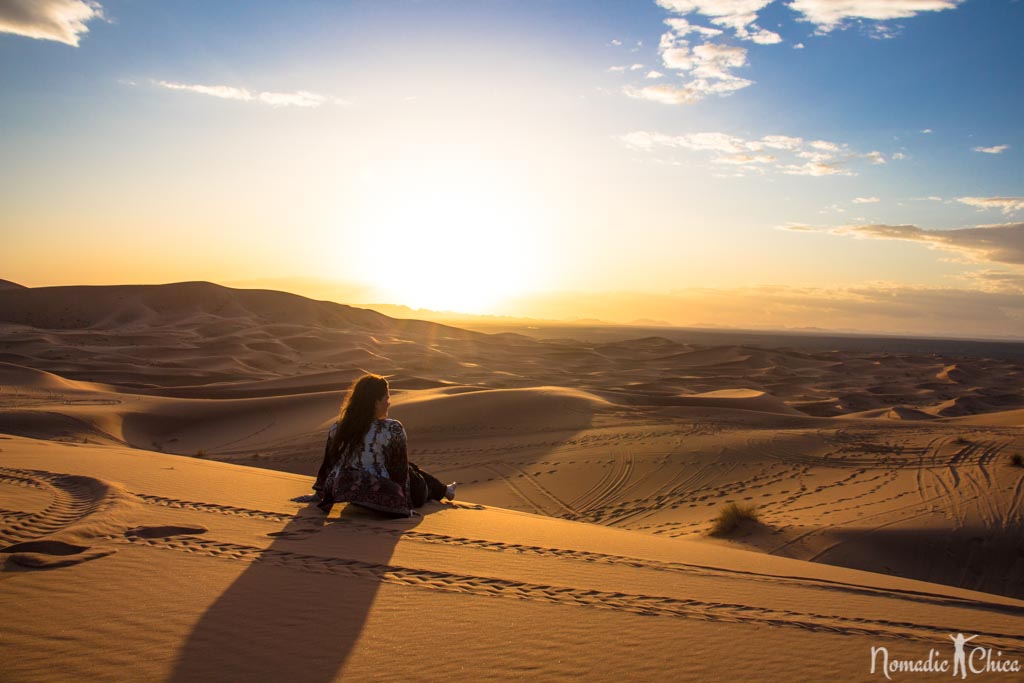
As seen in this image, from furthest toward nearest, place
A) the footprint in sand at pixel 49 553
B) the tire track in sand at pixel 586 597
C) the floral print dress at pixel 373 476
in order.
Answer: the floral print dress at pixel 373 476 < the tire track in sand at pixel 586 597 < the footprint in sand at pixel 49 553

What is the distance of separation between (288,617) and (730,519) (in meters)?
6.99

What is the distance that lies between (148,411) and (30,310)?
46.3 metres

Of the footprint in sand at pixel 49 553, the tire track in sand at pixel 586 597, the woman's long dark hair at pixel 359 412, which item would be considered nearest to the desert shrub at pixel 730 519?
the tire track in sand at pixel 586 597

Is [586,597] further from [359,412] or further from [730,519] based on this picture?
[730,519]

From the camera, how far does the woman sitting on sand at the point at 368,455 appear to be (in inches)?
244

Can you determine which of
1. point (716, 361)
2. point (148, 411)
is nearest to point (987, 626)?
point (148, 411)

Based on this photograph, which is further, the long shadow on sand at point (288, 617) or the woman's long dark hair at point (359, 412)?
the woman's long dark hair at point (359, 412)

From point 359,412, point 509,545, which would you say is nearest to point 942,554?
point 509,545

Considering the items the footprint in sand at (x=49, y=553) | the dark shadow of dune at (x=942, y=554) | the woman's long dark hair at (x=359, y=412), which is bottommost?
the dark shadow of dune at (x=942, y=554)

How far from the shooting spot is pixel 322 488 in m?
6.56

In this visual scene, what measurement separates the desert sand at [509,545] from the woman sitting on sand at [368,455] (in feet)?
0.66

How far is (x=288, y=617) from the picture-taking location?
354cm

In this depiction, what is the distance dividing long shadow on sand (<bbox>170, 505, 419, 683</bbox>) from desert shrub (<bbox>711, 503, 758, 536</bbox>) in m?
5.47

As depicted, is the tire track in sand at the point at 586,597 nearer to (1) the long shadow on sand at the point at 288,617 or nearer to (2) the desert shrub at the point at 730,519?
(1) the long shadow on sand at the point at 288,617
